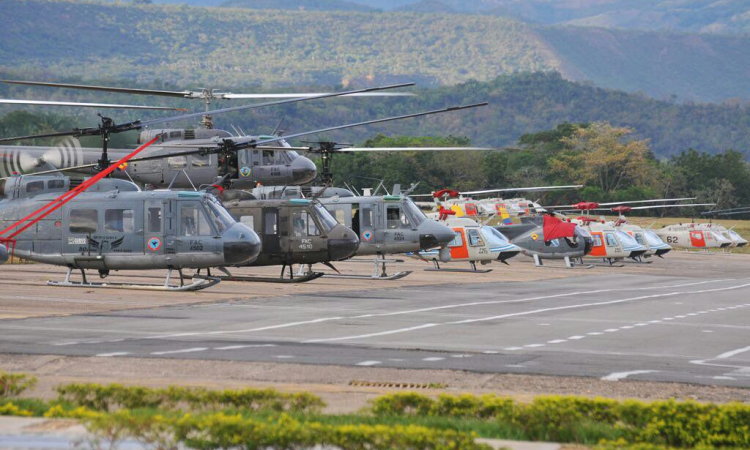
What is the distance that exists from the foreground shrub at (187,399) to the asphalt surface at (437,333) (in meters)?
4.49

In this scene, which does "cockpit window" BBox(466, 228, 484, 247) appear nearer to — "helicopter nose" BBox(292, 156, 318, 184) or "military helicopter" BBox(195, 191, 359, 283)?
"helicopter nose" BBox(292, 156, 318, 184)

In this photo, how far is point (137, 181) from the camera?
128ft

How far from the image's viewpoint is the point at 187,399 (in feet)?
33.4

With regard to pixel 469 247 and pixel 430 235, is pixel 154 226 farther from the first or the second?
pixel 469 247

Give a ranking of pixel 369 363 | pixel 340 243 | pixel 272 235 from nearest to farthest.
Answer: pixel 369 363 → pixel 340 243 → pixel 272 235

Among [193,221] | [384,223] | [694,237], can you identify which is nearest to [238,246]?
[193,221]

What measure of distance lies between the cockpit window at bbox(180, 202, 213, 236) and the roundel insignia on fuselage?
24.9 inches

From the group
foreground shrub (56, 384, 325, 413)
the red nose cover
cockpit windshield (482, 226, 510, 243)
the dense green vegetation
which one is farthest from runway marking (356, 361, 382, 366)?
the red nose cover

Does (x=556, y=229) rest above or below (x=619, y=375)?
above

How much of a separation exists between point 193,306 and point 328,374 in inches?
459

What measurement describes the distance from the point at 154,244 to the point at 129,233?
0.74 m

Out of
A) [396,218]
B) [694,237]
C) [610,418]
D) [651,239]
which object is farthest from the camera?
[694,237]

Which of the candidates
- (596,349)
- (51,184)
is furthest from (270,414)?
(51,184)

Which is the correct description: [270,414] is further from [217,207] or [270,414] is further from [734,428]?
[217,207]
